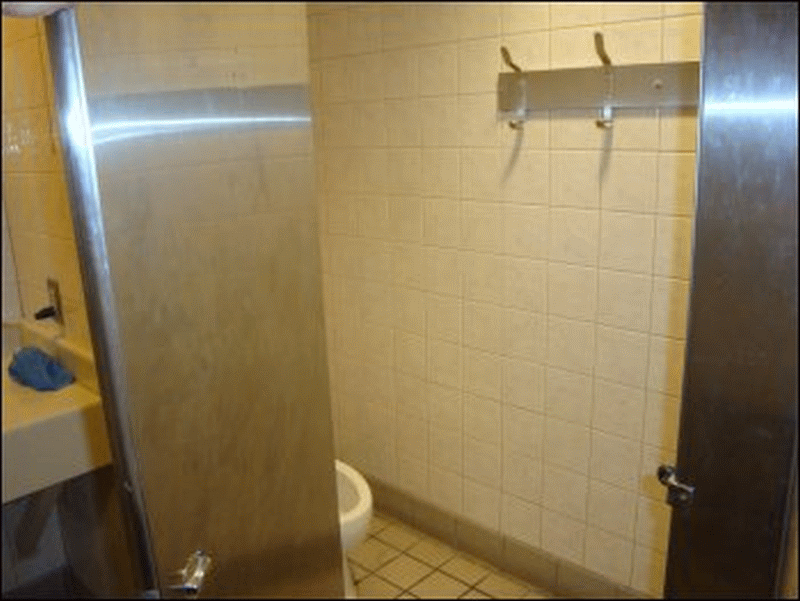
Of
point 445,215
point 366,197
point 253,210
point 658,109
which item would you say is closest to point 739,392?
point 253,210

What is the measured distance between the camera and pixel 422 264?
1.94 meters

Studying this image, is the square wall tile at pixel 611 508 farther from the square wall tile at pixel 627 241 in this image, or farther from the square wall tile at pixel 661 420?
the square wall tile at pixel 627 241

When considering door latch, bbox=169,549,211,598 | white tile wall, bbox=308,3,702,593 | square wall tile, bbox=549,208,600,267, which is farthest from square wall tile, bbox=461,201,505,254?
door latch, bbox=169,549,211,598

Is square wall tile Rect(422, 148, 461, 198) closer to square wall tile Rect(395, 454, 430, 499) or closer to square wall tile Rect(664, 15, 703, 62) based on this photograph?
square wall tile Rect(664, 15, 703, 62)

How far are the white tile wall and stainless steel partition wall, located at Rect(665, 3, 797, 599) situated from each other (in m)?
1.09

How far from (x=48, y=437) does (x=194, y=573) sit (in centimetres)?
78

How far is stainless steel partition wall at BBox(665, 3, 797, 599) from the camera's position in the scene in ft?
1.11

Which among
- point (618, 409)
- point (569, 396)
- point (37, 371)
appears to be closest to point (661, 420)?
point (618, 409)

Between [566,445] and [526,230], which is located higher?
[526,230]

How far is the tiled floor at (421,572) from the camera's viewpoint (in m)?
1.89

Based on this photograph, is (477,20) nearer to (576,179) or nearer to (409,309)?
(576,179)

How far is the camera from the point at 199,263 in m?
0.67

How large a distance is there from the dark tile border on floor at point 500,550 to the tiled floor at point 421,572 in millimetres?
28

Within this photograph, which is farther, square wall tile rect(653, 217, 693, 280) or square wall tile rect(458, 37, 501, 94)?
square wall tile rect(458, 37, 501, 94)
